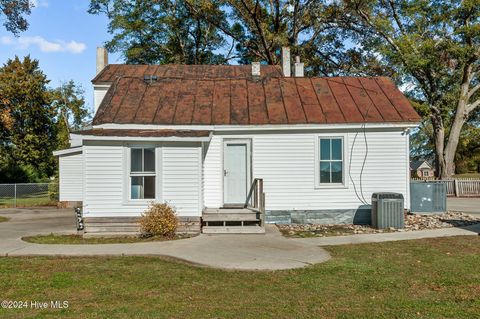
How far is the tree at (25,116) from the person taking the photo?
131 ft

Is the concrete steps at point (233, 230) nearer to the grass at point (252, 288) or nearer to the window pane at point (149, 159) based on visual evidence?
the window pane at point (149, 159)

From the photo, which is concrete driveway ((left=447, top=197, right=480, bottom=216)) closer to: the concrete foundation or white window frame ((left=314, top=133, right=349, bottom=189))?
the concrete foundation

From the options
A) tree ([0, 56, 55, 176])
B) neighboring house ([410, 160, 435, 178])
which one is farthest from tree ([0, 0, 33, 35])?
neighboring house ([410, 160, 435, 178])

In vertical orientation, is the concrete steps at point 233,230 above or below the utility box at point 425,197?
below

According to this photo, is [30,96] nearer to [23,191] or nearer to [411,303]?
[23,191]

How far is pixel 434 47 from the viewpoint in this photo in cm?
2872

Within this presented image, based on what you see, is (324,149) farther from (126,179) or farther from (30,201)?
(30,201)

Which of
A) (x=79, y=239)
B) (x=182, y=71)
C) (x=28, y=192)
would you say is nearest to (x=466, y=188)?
(x=182, y=71)

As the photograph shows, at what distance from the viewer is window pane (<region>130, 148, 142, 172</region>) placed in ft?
37.7

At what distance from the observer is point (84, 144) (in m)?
11.2

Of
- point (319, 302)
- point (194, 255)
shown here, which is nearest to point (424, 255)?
point (319, 302)

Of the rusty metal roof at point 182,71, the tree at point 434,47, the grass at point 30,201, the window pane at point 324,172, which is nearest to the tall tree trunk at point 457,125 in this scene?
the tree at point 434,47

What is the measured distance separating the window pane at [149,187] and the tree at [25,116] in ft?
109

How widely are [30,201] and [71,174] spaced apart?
598cm
